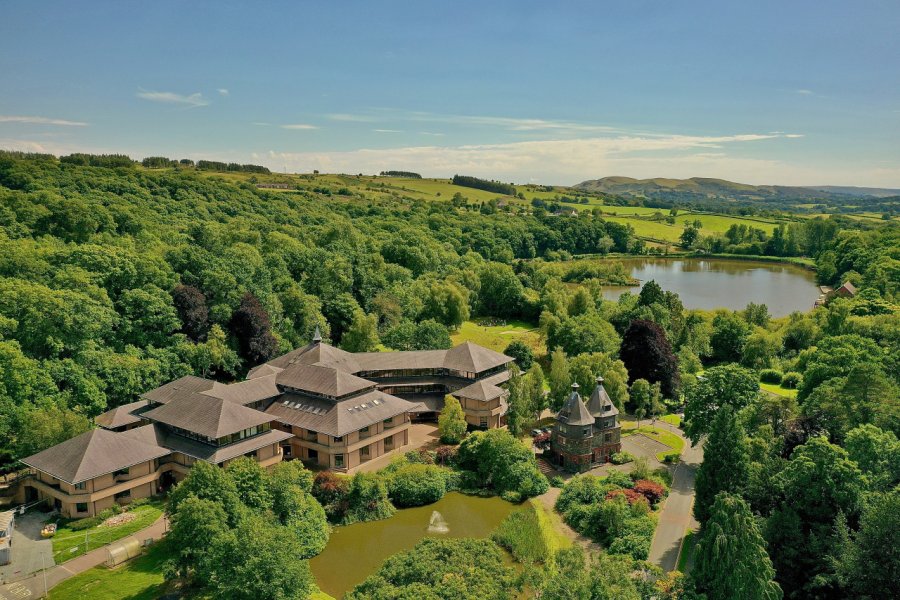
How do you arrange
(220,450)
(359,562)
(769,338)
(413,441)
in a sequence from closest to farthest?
(359,562) → (220,450) → (413,441) → (769,338)

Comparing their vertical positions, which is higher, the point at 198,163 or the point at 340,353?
the point at 198,163

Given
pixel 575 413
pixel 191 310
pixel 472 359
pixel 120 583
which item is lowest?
pixel 120 583

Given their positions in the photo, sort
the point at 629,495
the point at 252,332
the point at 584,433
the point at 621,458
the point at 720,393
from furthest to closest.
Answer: the point at 252,332 < the point at 621,458 < the point at 720,393 < the point at 584,433 < the point at 629,495

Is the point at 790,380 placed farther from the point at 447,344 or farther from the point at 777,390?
the point at 447,344

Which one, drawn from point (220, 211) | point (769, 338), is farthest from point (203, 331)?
point (769, 338)

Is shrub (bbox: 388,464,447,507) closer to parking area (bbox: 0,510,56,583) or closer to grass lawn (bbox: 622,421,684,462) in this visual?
grass lawn (bbox: 622,421,684,462)

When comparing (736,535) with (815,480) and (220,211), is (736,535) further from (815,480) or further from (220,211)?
(220,211)

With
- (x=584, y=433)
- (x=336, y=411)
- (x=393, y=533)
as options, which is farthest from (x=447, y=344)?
(x=393, y=533)
